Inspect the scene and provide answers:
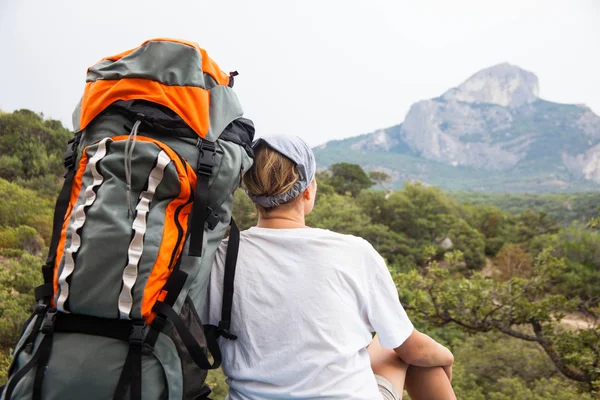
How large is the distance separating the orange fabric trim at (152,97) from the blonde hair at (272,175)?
229mm

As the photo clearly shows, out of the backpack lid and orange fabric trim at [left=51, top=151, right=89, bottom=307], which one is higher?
the backpack lid

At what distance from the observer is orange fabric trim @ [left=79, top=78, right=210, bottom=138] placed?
113 centimetres

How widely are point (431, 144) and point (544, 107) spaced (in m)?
37.8

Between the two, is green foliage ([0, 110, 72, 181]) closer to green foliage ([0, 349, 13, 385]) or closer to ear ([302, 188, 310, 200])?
green foliage ([0, 349, 13, 385])

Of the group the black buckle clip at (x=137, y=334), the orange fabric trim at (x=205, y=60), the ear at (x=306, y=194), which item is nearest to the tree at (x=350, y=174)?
the ear at (x=306, y=194)

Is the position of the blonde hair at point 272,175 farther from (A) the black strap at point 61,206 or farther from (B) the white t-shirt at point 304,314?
(A) the black strap at point 61,206

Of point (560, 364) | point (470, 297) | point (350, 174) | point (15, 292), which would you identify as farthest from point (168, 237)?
point (350, 174)

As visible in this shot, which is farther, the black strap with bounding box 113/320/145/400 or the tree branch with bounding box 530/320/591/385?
the tree branch with bounding box 530/320/591/385

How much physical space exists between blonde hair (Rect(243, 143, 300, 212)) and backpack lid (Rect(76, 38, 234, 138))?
0.23m

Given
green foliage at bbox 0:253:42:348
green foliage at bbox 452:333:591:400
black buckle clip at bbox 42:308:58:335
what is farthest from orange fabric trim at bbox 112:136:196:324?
green foliage at bbox 452:333:591:400

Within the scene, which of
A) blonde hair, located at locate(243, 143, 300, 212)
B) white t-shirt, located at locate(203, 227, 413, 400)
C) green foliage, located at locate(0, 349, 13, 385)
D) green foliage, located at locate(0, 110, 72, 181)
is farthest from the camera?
green foliage, located at locate(0, 110, 72, 181)

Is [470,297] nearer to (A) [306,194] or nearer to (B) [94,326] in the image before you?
(A) [306,194]

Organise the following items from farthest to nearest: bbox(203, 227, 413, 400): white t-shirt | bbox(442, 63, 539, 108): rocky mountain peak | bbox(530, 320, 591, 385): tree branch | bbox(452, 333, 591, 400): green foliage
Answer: bbox(442, 63, 539, 108): rocky mountain peak, bbox(452, 333, 591, 400): green foliage, bbox(530, 320, 591, 385): tree branch, bbox(203, 227, 413, 400): white t-shirt

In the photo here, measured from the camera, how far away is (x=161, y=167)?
1047 mm
